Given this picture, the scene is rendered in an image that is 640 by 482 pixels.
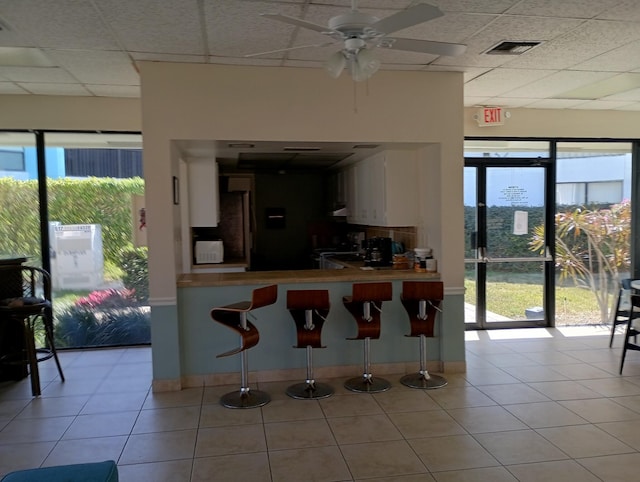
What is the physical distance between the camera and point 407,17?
2314 millimetres

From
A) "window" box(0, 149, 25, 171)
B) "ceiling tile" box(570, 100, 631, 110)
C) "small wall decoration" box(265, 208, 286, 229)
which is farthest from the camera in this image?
"small wall decoration" box(265, 208, 286, 229)

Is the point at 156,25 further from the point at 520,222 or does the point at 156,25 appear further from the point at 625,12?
the point at 520,222

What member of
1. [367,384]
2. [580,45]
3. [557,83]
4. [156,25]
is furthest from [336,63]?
[557,83]

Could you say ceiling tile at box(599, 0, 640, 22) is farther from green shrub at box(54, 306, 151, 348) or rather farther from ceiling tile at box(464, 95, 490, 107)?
green shrub at box(54, 306, 151, 348)

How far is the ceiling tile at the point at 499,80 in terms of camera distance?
470 centimetres

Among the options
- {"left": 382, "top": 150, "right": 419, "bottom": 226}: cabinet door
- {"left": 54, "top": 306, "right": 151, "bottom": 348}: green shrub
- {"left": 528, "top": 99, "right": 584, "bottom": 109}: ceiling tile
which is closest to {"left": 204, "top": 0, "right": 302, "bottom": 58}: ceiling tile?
{"left": 382, "top": 150, "right": 419, "bottom": 226}: cabinet door

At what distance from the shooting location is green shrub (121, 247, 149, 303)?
19.4 ft

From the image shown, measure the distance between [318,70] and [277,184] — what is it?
3755 mm

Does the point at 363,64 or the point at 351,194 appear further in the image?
the point at 351,194

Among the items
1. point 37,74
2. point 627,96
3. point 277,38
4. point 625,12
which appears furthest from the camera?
point 627,96

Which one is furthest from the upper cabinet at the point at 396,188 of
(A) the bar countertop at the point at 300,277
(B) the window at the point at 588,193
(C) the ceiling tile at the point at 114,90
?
(C) the ceiling tile at the point at 114,90

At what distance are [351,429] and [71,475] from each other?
77.6 inches

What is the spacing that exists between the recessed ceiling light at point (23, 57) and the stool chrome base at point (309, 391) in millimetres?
3355

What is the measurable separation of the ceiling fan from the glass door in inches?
149
